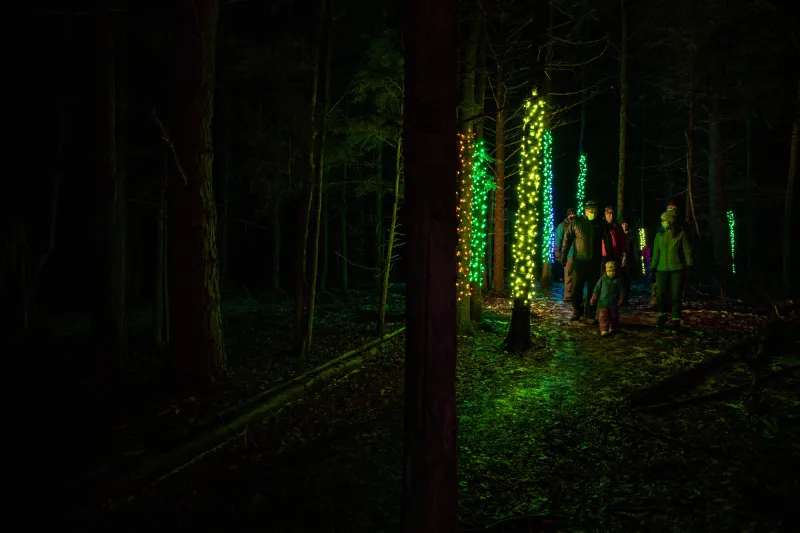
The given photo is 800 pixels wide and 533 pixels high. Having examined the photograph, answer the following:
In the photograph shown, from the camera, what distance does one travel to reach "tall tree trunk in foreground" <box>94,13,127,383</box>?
7.74 metres

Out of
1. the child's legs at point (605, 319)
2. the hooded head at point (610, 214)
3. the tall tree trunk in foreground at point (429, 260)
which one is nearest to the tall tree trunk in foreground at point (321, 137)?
the child's legs at point (605, 319)

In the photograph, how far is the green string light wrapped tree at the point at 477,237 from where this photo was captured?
13523 millimetres

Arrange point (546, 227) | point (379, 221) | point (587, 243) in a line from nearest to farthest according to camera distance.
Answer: point (587, 243) → point (546, 227) → point (379, 221)

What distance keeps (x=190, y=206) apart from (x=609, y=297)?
825 cm

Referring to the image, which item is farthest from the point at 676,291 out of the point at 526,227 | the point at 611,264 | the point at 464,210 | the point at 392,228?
the point at 392,228

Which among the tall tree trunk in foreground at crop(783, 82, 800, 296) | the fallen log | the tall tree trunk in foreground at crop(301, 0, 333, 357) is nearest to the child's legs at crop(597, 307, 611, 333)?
the fallen log

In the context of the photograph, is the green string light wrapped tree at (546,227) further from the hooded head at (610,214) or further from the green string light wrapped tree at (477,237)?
the hooded head at (610,214)

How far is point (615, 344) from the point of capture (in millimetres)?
10234

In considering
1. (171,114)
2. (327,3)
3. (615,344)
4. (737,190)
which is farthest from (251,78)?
(737,190)

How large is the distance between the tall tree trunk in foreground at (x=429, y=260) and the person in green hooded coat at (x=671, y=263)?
9.50 meters

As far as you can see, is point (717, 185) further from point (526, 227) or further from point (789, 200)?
point (526, 227)

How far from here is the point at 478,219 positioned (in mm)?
14430

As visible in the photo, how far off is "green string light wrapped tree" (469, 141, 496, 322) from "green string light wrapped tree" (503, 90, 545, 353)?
1548 millimetres

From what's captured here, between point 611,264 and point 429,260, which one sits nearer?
point 429,260
